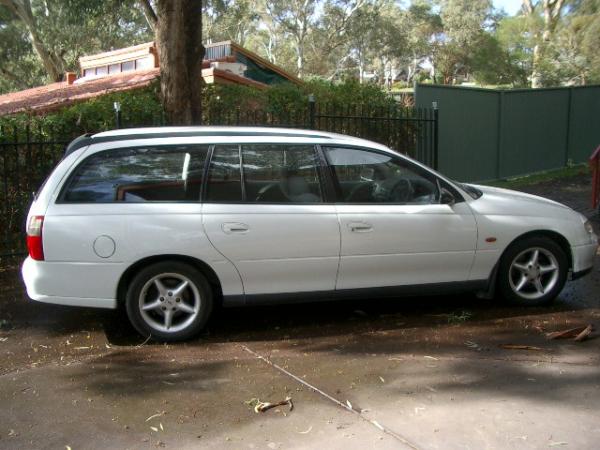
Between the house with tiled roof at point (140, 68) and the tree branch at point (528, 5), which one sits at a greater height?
the tree branch at point (528, 5)

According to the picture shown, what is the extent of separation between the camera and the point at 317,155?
18.2ft

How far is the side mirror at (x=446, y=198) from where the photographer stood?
5.64 meters

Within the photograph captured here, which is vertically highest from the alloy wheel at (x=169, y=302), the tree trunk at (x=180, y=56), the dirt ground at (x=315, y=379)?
the tree trunk at (x=180, y=56)

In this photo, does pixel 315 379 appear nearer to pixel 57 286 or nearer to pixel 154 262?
pixel 154 262

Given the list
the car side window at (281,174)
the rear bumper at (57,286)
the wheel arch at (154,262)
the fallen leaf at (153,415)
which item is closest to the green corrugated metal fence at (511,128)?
the car side window at (281,174)

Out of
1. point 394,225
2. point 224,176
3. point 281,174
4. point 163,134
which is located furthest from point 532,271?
point 163,134

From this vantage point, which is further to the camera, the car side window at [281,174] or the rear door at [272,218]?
the car side window at [281,174]

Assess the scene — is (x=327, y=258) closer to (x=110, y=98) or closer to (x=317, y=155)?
(x=317, y=155)

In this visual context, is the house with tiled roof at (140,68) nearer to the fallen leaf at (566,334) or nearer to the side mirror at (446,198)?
the side mirror at (446,198)

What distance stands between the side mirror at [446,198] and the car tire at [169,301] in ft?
6.78

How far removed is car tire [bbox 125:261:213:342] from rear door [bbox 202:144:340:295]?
1.11 feet

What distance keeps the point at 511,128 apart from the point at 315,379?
11690 millimetres

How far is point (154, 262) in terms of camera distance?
5.18 metres

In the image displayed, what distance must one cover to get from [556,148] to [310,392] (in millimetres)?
13752
